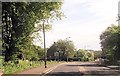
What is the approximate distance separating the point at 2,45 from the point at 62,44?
13615 centimetres

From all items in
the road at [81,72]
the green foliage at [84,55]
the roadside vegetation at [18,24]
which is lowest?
the road at [81,72]

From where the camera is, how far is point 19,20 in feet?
138

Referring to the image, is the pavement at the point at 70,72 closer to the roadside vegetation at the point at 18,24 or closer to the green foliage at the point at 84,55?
the roadside vegetation at the point at 18,24

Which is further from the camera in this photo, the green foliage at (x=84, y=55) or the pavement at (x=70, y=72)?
the green foliage at (x=84, y=55)

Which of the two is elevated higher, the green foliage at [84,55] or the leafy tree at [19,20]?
the green foliage at [84,55]

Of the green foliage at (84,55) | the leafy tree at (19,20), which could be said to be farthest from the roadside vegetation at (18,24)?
the green foliage at (84,55)

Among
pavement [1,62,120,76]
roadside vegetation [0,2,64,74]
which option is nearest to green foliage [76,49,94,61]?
pavement [1,62,120,76]

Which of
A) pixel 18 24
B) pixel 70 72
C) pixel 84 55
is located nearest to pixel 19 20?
pixel 18 24

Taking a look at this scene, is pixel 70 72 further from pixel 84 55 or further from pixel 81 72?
pixel 84 55

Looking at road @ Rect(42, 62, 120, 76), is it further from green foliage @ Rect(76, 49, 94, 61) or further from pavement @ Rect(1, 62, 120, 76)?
green foliage @ Rect(76, 49, 94, 61)

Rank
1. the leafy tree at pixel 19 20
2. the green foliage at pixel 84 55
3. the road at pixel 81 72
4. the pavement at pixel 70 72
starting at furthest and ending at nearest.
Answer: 1. the green foliage at pixel 84 55
2. the leafy tree at pixel 19 20
3. the road at pixel 81 72
4. the pavement at pixel 70 72

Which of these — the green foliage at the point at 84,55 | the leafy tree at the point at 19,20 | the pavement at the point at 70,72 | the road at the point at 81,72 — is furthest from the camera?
the green foliage at the point at 84,55

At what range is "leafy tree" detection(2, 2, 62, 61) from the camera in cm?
4141

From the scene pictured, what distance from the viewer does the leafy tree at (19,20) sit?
4141 cm
